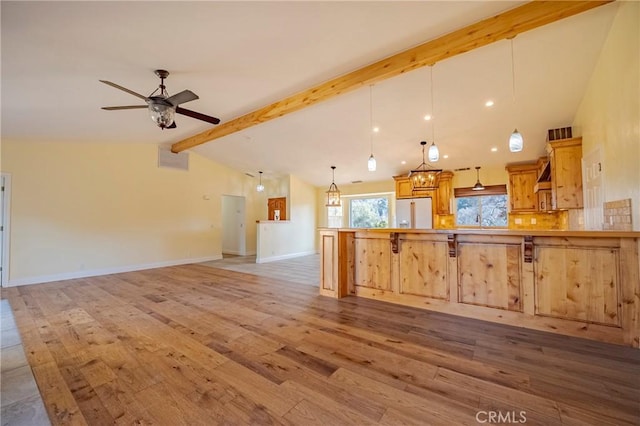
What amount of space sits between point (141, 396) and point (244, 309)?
1771mm

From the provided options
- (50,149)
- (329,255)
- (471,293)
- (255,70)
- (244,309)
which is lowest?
(244,309)

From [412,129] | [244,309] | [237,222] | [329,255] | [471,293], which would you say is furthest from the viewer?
[237,222]

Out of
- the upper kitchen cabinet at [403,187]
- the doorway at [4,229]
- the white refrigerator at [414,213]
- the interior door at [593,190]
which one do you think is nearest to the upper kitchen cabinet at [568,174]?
the interior door at [593,190]

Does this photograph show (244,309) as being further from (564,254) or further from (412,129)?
(412,129)

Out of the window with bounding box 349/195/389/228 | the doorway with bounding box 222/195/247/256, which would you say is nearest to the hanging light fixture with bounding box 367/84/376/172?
the window with bounding box 349/195/389/228

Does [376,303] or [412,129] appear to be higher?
[412,129]

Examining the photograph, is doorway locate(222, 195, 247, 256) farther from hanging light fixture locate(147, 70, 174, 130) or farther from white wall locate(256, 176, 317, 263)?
hanging light fixture locate(147, 70, 174, 130)

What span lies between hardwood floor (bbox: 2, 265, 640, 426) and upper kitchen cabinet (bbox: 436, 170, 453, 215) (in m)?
4.48

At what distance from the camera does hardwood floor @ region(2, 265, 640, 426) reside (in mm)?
1617

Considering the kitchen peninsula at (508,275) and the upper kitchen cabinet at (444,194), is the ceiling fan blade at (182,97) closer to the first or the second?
the kitchen peninsula at (508,275)

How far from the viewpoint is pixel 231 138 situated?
661cm

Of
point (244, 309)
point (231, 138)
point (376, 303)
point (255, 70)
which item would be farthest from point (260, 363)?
point (231, 138)

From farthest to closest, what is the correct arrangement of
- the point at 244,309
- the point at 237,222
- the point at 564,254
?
the point at 237,222, the point at 244,309, the point at 564,254

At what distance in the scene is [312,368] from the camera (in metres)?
2.10
